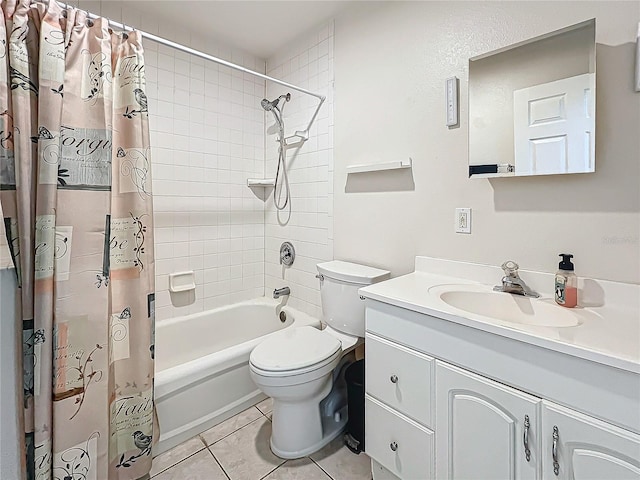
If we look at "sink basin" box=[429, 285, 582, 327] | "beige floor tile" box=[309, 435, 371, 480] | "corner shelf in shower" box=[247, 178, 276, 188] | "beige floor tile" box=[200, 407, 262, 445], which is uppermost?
"corner shelf in shower" box=[247, 178, 276, 188]

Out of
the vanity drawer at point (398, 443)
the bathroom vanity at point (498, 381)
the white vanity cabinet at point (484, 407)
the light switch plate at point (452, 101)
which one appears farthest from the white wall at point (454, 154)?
the vanity drawer at point (398, 443)

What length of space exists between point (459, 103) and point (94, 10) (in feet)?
6.66

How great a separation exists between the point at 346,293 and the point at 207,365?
2.58ft

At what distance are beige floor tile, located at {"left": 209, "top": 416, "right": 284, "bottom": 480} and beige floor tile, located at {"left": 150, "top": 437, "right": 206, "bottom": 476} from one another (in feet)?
0.27

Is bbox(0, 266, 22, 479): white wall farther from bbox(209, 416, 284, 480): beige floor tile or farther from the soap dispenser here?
the soap dispenser

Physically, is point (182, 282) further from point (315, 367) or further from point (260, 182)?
point (315, 367)

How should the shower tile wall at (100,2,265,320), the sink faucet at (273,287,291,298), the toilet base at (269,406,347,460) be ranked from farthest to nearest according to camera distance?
the sink faucet at (273,287,291,298), the shower tile wall at (100,2,265,320), the toilet base at (269,406,347,460)

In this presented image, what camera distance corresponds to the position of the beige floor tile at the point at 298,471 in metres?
1.36

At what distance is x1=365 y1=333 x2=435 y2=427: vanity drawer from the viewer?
1074 millimetres

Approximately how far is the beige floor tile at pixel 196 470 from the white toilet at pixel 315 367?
266 millimetres

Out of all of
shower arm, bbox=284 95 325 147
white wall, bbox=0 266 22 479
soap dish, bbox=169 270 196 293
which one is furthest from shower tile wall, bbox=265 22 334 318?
white wall, bbox=0 266 22 479

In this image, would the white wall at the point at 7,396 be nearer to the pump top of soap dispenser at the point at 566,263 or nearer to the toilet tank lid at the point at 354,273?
the toilet tank lid at the point at 354,273

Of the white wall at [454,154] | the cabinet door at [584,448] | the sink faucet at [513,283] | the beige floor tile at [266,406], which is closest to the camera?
the cabinet door at [584,448]

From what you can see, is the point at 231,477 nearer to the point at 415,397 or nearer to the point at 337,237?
the point at 415,397
